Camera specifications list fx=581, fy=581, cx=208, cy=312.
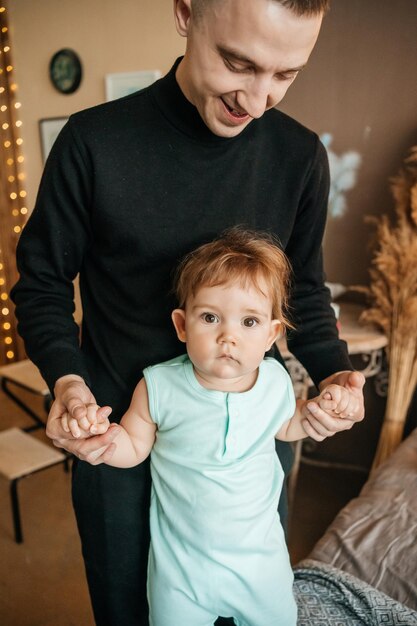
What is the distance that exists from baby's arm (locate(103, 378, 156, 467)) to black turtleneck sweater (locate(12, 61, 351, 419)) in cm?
5

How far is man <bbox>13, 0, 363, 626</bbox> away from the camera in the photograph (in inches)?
34.9

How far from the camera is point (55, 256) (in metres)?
1.00

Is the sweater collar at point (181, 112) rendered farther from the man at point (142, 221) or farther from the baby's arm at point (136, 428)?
the baby's arm at point (136, 428)

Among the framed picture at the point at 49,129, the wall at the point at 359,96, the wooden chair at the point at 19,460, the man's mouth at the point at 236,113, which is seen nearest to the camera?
the man's mouth at the point at 236,113

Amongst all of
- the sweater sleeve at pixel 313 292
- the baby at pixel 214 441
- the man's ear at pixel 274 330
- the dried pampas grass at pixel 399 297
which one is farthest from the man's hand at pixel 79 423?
the dried pampas grass at pixel 399 297

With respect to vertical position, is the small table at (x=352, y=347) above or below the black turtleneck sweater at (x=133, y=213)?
below

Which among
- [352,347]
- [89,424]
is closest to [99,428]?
[89,424]

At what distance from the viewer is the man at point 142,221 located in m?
0.89

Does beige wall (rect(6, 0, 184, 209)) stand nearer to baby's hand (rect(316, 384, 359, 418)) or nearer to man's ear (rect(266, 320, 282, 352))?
man's ear (rect(266, 320, 282, 352))

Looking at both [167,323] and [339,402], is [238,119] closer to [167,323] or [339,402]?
[167,323]

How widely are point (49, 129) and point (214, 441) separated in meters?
3.50

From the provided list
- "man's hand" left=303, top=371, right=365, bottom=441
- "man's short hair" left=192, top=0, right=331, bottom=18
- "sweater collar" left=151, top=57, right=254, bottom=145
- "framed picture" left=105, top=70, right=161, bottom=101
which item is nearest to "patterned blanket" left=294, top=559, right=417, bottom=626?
"man's hand" left=303, top=371, right=365, bottom=441

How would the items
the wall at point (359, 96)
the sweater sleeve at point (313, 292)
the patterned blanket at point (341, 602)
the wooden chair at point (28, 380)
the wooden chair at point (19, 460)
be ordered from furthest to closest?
the wooden chair at point (28, 380) < the wooden chair at point (19, 460) < the wall at point (359, 96) < the patterned blanket at point (341, 602) < the sweater sleeve at point (313, 292)

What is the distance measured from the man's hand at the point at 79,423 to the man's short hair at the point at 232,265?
0.84ft
